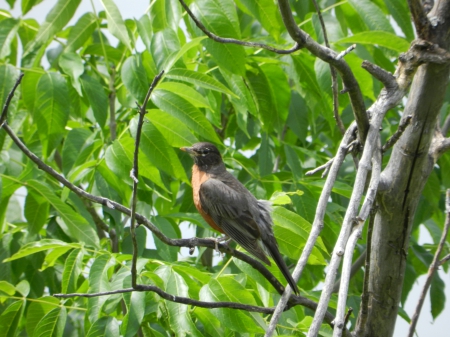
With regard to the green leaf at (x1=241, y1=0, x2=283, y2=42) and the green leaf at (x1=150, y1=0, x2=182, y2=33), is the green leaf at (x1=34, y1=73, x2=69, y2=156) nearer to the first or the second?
the green leaf at (x1=150, y1=0, x2=182, y2=33)

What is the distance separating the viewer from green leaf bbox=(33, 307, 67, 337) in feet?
11.7

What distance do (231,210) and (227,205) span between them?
78 mm

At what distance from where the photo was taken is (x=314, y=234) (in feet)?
→ 7.30

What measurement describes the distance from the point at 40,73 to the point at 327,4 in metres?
2.56

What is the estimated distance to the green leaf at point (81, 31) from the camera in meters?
4.75

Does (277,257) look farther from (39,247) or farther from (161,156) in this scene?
(39,247)

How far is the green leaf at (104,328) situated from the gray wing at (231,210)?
118 centimetres

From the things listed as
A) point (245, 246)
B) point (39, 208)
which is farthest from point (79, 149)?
point (245, 246)

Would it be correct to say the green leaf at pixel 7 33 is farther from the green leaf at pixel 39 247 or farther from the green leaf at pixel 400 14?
the green leaf at pixel 400 14

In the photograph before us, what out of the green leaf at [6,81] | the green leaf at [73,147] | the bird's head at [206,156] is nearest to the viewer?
the green leaf at [6,81]

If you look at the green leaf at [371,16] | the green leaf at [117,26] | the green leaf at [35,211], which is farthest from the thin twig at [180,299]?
the green leaf at [371,16]

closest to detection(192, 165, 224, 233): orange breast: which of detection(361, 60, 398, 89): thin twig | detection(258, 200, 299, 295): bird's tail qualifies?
detection(258, 200, 299, 295): bird's tail

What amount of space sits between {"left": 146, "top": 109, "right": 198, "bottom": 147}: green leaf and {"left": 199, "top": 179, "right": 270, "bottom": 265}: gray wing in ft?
3.11

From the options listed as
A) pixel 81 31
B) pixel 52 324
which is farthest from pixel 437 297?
pixel 81 31
